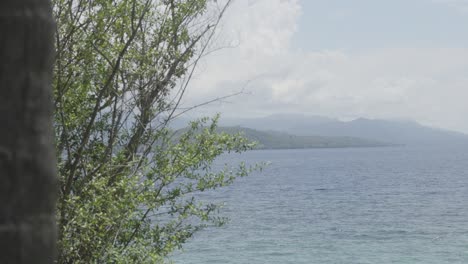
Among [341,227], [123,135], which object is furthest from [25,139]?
[341,227]

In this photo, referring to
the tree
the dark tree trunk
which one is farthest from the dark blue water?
the dark tree trunk

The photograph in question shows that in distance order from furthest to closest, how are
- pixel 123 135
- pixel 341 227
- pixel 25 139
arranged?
pixel 341 227, pixel 123 135, pixel 25 139

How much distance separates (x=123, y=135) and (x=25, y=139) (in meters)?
11.8

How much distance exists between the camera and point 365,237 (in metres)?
46.7

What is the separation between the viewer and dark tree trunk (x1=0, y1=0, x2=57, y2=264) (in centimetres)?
130

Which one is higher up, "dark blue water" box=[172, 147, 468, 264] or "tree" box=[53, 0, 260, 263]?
"tree" box=[53, 0, 260, 263]

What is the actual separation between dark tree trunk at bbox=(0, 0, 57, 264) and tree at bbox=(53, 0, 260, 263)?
843 centimetres

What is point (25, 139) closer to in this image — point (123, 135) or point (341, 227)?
point (123, 135)

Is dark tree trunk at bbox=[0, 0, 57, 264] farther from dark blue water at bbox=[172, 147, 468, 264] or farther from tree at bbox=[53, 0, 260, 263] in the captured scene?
dark blue water at bbox=[172, 147, 468, 264]

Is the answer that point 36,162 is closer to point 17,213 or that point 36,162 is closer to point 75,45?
point 17,213

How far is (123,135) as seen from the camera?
13.0 metres

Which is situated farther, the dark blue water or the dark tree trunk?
the dark blue water

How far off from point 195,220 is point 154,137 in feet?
124

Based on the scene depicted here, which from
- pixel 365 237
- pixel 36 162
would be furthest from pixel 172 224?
pixel 365 237
